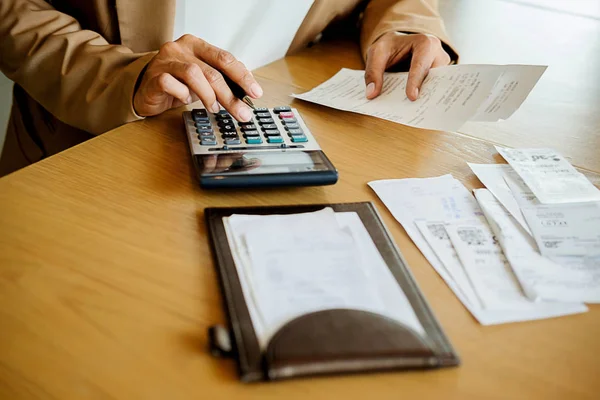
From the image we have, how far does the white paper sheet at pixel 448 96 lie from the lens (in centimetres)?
72

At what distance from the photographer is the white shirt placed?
90cm

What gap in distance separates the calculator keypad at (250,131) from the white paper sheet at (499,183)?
0.19 metres

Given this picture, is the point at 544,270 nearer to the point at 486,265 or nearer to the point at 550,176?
the point at 486,265

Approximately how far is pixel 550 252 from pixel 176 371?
35 centimetres

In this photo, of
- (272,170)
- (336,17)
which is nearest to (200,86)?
(272,170)

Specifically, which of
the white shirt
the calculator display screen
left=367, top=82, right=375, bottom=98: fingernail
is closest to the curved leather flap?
the calculator display screen

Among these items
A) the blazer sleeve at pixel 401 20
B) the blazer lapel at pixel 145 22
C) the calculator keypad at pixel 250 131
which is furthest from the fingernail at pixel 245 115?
the blazer sleeve at pixel 401 20

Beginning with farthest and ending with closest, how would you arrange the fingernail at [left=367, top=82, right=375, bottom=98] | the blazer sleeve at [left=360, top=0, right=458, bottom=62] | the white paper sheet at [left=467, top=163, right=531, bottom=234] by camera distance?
the blazer sleeve at [left=360, top=0, right=458, bottom=62] < the fingernail at [left=367, top=82, right=375, bottom=98] < the white paper sheet at [left=467, top=163, right=531, bottom=234]

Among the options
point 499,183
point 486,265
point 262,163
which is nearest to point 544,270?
point 486,265

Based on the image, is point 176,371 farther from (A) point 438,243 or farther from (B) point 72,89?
(B) point 72,89

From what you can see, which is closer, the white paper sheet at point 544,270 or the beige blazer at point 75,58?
the white paper sheet at point 544,270

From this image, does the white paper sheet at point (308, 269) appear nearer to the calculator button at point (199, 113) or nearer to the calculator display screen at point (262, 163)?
the calculator display screen at point (262, 163)

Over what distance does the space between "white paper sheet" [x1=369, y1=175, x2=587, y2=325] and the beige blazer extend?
1.03 feet

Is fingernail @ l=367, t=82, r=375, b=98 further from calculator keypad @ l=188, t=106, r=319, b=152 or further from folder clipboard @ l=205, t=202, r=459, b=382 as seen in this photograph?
folder clipboard @ l=205, t=202, r=459, b=382
